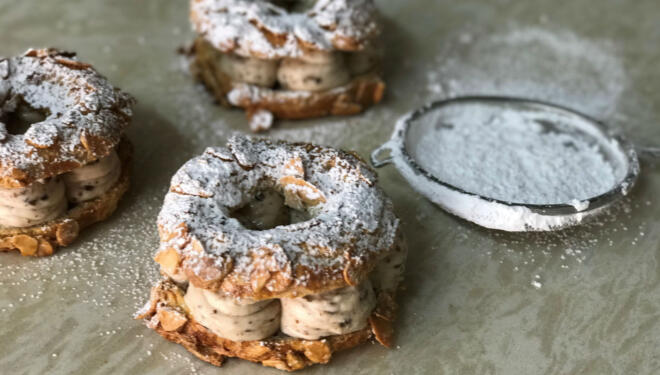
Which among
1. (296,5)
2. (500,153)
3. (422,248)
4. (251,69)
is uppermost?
(296,5)

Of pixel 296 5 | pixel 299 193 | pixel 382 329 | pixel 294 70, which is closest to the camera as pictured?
pixel 382 329

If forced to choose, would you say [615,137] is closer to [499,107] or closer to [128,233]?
[499,107]

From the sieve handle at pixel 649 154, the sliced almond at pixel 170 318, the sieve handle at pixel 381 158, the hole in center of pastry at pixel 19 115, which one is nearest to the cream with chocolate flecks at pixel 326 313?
the sliced almond at pixel 170 318

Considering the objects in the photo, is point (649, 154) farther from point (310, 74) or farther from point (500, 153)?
point (310, 74)

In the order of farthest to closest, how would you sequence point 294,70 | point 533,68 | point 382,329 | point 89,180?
point 533,68 → point 294,70 → point 89,180 → point 382,329

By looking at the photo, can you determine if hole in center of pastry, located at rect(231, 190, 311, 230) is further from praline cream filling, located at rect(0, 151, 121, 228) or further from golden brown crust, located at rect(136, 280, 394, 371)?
praline cream filling, located at rect(0, 151, 121, 228)

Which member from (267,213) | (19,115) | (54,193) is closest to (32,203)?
(54,193)

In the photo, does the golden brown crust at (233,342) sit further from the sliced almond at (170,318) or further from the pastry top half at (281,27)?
the pastry top half at (281,27)
